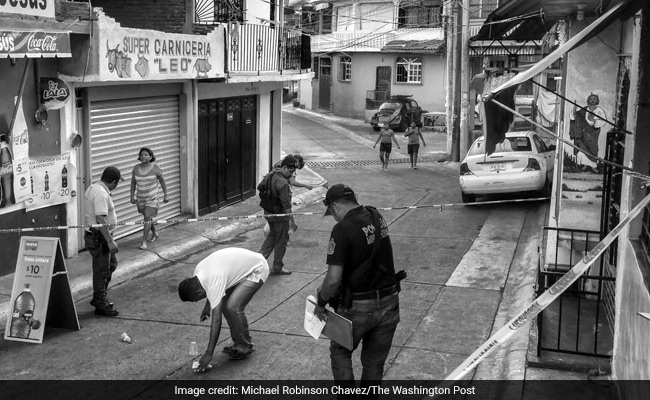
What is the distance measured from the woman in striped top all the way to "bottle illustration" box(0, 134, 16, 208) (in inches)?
89.7

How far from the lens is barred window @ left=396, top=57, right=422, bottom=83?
42.2 metres

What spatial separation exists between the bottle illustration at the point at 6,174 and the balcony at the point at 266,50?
633 cm

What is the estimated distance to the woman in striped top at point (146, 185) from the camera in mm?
13138

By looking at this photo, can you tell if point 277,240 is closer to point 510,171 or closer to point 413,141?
point 510,171

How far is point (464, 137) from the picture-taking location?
26.6 m

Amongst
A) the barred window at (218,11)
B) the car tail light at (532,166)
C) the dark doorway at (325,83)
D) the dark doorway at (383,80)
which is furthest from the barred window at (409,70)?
the car tail light at (532,166)

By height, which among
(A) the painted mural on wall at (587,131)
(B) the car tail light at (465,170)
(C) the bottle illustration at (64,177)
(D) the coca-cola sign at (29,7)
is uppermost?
(D) the coca-cola sign at (29,7)

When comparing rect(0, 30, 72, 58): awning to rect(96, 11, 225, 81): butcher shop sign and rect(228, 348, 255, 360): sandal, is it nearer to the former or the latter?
rect(96, 11, 225, 81): butcher shop sign

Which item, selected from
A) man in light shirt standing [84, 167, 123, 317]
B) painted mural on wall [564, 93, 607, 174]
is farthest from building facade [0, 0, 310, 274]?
painted mural on wall [564, 93, 607, 174]

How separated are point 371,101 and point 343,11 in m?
6.44

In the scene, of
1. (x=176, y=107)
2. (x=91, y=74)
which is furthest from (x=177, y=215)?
(x=91, y=74)

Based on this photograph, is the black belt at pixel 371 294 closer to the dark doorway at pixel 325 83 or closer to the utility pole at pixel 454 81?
the utility pole at pixel 454 81

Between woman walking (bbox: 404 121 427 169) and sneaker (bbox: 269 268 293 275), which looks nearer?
sneaker (bbox: 269 268 293 275)

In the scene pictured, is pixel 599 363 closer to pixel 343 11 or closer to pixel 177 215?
pixel 177 215
